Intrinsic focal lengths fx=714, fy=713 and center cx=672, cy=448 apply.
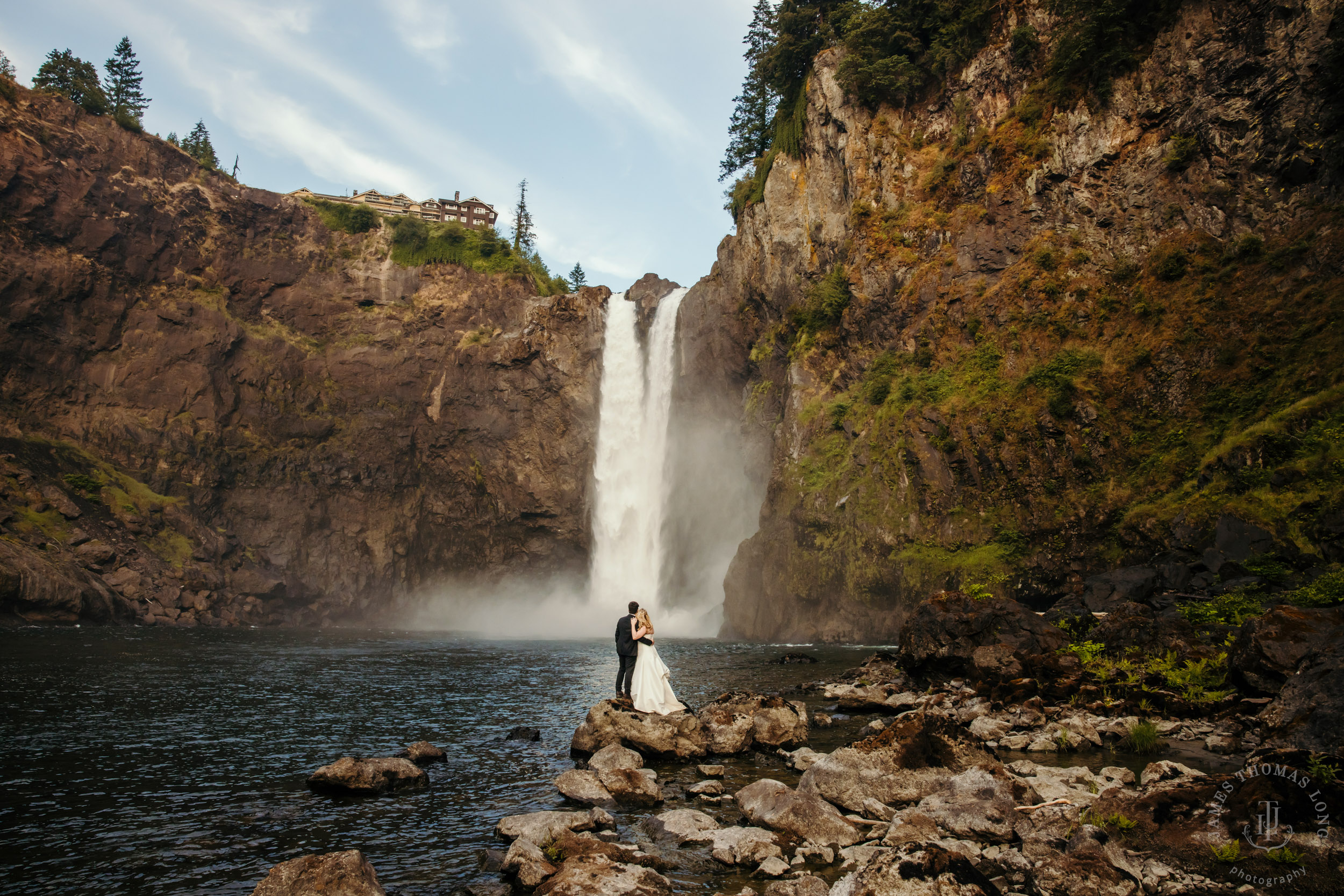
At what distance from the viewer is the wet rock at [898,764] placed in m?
9.06

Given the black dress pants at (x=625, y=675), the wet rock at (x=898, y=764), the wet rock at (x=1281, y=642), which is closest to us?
the wet rock at (x=898, y=764)

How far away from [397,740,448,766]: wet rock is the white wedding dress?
3.49m

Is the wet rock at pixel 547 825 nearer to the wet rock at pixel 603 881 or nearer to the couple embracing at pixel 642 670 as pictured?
the wet rock at pixel 603 881

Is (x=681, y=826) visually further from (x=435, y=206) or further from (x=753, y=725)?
(x=435, y=206)

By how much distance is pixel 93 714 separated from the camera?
1469cm

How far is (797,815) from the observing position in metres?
8.23

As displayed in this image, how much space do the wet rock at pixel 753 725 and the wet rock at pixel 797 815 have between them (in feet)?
10.7

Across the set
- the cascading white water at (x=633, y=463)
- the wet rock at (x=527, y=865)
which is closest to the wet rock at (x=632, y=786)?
the wet rock at (x=527, y=865)

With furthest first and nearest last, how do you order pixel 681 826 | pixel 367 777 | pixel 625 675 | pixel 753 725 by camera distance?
pixel 625 675 < pixel 753 725 < pixel 367 777 < pixel 681 826

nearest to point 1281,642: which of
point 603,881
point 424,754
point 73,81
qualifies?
point 603,881

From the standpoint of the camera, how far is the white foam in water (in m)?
51.3

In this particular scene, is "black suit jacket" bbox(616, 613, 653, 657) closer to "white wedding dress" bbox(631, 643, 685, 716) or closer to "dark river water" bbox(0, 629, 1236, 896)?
"white wedding dress" bbox(631, 643, 685, 716)

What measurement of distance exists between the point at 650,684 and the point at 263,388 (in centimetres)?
5461

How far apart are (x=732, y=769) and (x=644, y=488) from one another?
41645 mm
